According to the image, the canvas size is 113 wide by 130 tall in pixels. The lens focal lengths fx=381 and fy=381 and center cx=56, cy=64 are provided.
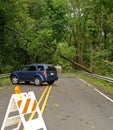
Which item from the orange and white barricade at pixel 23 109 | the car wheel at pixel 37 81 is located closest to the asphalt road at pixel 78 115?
the orange and white barricade at pixel 23 109

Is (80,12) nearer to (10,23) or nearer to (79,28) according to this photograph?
(79,28)

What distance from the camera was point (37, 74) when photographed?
3175 centimetres

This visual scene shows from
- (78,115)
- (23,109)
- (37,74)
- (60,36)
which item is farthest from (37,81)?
(60,36)

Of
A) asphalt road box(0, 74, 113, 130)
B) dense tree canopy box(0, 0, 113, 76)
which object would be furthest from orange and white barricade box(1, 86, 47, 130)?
dense tree canopy box(0, 0, 113, 76)

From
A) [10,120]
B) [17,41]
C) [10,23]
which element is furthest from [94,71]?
[10,120]

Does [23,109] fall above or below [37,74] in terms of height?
above

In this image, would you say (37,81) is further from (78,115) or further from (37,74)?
(78,115)

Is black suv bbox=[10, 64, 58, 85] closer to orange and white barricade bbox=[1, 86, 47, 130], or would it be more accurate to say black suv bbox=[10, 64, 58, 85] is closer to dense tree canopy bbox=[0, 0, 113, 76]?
dense tree canopy bbox=[0, 0, 113, 76]

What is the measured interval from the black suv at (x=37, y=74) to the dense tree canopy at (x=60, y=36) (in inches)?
577

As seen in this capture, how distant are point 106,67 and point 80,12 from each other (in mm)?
19769

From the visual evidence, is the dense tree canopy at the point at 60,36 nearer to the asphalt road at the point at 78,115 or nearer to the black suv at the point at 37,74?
the black suv at the point at 37,74

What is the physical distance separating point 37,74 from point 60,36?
40.7 meters

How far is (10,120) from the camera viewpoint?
397 inches

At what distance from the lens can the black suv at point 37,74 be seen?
31.5 metres
